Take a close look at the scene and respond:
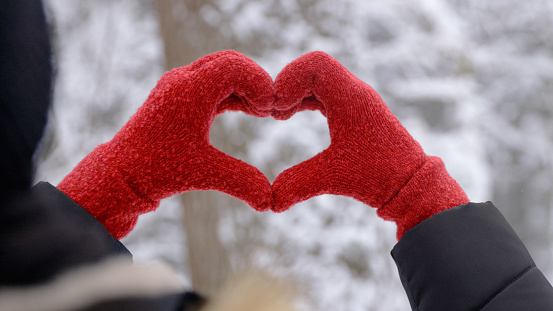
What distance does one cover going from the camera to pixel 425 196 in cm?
52

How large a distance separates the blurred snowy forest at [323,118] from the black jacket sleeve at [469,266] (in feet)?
0.99

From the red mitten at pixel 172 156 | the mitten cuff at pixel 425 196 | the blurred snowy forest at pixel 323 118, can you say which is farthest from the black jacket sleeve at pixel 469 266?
the blurred snowy forest at pixel 323 118

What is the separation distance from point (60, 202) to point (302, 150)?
497 mm

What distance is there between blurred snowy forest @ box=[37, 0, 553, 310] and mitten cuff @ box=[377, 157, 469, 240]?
29 cm

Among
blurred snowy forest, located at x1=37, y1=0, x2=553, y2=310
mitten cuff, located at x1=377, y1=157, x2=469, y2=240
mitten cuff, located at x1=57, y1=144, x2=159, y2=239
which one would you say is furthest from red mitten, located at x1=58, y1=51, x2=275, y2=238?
blurred snowy forest, located at x1=37, y1=0, x2=553, y2=310

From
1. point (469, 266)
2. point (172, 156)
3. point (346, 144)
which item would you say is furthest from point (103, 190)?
point (469, 266)

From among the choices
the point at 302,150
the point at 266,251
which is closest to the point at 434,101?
the point at 302,150

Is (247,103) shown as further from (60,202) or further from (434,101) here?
(434,101)

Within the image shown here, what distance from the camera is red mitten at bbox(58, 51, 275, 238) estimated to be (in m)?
0.46

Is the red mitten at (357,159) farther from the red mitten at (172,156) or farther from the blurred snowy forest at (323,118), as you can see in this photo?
the blurred snowy forest at (323,118)

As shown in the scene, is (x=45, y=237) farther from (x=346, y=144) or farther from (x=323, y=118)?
(x=323, y=118)

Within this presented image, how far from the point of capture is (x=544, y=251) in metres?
0.91

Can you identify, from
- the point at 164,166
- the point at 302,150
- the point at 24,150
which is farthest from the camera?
the point at 302,150

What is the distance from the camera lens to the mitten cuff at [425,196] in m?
0.52
